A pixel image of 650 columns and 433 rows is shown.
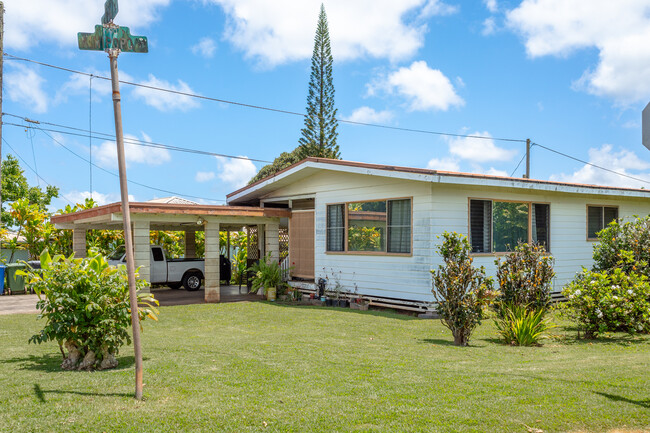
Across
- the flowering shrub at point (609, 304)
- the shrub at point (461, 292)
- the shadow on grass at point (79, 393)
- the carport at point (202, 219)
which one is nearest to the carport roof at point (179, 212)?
the carport at point (202, 219)

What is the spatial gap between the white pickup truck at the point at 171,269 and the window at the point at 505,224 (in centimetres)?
983

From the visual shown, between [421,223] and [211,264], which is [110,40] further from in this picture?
[211,264]

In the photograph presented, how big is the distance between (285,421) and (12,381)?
316 centimetres

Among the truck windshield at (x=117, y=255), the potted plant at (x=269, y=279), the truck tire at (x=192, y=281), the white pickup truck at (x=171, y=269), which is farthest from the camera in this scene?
the truck tire at (x=192, y=281)

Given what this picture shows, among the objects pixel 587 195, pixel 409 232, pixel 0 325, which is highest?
pixel 587 195

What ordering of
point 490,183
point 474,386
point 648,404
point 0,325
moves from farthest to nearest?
1. point 490,183
2. point 0,325
3. point 474,386
4. point 648,404

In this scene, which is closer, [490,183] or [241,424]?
[241,424]

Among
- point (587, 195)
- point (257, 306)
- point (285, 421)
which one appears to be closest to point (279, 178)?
point (257, 306)

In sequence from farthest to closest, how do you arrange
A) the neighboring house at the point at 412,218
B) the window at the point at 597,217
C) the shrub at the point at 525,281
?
the window at the point at 597,217 < the neighboring house at the point at 412,218 < the shrub at the point at 525,281

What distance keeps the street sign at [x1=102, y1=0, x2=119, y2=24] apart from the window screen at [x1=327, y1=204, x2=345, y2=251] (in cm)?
967

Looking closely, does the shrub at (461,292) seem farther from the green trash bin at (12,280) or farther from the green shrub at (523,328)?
the green trash bin at (12,280)

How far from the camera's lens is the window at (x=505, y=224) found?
41.7ft

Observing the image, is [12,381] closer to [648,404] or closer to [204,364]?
[204,364]

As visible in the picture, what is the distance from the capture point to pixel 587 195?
15.3 metres
